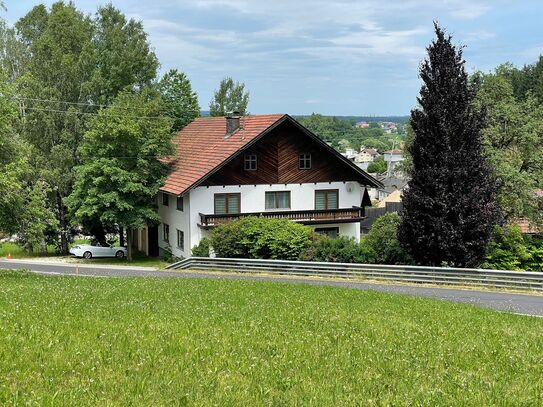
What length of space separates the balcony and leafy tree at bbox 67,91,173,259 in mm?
5128

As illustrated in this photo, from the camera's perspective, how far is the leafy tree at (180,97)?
64875mm

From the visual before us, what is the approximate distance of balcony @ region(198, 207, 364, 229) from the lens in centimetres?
4447

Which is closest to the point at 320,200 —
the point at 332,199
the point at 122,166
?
the point at 332,199

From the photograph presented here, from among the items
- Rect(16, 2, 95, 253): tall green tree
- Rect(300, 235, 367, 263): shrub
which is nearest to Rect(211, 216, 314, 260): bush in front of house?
Rect(300, 235, 367, 263): shrub

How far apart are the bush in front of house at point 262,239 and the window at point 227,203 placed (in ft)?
19.0

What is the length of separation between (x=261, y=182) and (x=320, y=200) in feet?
17.4

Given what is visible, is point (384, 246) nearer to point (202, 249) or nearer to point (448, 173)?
point (448, 173)

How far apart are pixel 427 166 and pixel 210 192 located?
61.8 feet

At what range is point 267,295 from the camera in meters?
18.6

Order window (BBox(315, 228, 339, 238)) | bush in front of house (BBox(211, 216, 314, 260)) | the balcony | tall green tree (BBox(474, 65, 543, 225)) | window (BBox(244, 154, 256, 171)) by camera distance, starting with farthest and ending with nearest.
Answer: window (BBox(315, 228, 339, 238))
window (BBox(244, 154, 256, 171))
the balcony
tall green tree (BBox(474, 65, 543, 225))
bush in front of house (BBox(211, 216, 314, 260))

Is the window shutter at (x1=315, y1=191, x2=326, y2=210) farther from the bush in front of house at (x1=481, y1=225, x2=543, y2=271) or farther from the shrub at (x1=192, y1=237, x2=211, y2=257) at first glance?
the bush in front of house at (x1=481, y1=225, x2=543, y2=271)

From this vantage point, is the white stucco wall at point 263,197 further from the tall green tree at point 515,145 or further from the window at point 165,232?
the tall green tree at point 515,145

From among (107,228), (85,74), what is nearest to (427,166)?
(107,228)

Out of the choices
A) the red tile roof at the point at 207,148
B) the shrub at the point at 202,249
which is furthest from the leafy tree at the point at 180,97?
the shrub at the point at 202,249
